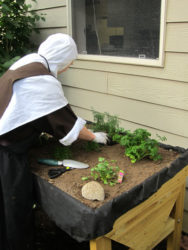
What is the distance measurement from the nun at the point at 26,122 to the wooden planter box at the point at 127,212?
0.14 meters

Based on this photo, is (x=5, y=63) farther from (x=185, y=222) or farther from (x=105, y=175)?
(x=185, y=222)

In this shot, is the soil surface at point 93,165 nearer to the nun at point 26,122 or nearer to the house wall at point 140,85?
the nun at point 26,122

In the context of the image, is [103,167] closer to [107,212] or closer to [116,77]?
[107,212]

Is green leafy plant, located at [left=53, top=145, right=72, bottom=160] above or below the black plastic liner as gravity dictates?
above

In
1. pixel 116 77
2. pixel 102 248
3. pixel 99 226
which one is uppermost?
pixel 116 77

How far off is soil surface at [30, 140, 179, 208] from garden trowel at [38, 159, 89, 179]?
0.02 meters

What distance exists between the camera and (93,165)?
1.78 metres

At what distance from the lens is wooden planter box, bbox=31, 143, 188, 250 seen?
1303 millimetres

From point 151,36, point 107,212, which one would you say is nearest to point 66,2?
point 151,36

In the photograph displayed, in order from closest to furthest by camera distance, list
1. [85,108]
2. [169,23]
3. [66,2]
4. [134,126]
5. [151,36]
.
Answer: [169,23], [151,36], [134,126], [66,2], [85,108]

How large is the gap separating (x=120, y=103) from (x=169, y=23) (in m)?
0.83

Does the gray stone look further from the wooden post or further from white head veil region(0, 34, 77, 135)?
the wooden post

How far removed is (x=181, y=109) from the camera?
213cm

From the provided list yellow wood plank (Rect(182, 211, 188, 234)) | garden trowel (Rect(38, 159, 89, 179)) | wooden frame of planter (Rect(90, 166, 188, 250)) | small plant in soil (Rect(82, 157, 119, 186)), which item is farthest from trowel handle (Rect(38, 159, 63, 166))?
yellow wood plank (Rect(182, 211, 188, 234))
